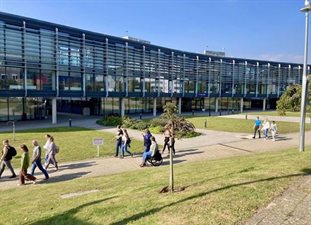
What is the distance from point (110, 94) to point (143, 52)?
800 cm

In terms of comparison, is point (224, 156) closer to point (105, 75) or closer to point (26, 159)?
point (26, 159)

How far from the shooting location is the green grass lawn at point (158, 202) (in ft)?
15.9

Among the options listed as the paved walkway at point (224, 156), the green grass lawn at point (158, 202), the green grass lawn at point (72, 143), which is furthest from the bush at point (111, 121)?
the green grass lawn at point (158, 202)

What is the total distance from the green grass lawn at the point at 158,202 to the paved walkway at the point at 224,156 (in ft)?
0.89

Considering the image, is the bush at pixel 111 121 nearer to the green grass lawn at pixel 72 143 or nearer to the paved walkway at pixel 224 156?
the green grass lawn at pixel 72 143

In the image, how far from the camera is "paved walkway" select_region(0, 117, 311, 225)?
15.3 feet

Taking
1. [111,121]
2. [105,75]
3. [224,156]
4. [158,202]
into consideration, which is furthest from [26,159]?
[105,75]

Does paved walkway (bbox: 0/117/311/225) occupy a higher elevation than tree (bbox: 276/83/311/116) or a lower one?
lower

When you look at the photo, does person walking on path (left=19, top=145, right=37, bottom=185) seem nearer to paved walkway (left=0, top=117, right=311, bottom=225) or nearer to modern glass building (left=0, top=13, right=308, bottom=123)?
paved walkway (left=0, top=117, right=311, bottom=225)

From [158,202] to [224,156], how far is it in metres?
9.06

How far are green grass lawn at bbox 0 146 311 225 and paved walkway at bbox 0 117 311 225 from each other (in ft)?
0.89

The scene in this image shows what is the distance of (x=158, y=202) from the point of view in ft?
18.5

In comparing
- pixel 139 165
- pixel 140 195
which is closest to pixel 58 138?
pixel 139 165

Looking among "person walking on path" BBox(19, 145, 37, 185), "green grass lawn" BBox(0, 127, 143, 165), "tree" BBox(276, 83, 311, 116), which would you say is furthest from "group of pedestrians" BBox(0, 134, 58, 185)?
"tree" BBox(276, 83, 311, 116)
